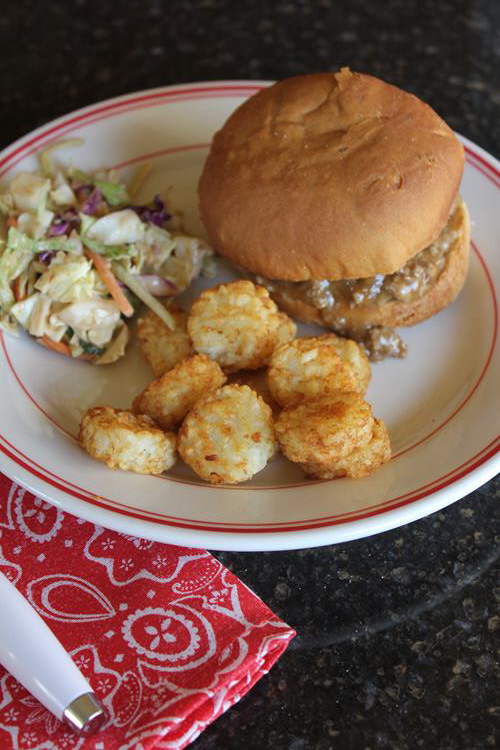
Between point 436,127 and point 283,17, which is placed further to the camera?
point 283,17

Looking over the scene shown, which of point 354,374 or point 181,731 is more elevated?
point 181,731

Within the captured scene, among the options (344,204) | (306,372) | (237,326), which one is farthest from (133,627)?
(344,204)

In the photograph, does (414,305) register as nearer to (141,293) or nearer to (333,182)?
(333,182)

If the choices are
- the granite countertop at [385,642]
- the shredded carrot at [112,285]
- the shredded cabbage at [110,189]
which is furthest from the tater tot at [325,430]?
the shredded cabbage at [110,189]

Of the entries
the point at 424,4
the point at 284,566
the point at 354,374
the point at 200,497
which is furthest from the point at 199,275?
the point at 424,4

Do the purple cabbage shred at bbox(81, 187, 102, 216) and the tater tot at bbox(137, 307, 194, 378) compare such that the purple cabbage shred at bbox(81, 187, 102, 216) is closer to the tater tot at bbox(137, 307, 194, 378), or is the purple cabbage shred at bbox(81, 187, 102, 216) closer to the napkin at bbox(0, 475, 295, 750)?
the tater tot at bbox(137, 307, 194, 378)

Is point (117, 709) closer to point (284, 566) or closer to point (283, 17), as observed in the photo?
point (284, 566)
